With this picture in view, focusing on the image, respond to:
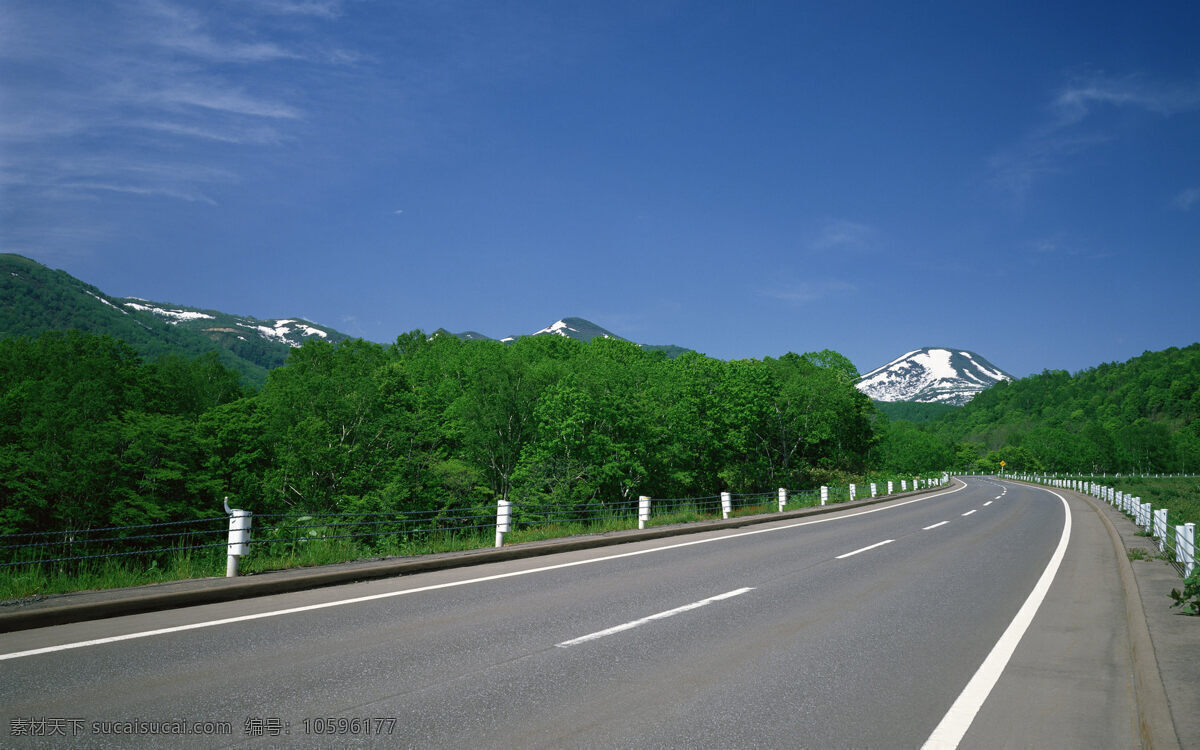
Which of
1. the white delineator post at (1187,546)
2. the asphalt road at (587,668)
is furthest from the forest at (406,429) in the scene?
the asphalt road at (587,668)

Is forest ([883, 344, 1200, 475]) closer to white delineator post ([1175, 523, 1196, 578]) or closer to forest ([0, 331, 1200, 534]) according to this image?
forest ([0, 331, 1200, 534])

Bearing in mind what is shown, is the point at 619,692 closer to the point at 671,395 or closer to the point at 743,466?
the point at 671,395

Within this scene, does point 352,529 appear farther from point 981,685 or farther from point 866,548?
point 981,685

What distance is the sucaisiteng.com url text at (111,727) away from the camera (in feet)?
12.9

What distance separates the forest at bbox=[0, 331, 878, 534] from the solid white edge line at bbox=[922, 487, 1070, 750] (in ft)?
88.9

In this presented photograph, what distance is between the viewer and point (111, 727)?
4.04 meters

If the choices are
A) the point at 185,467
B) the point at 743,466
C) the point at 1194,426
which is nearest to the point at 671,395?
the point at 743,466

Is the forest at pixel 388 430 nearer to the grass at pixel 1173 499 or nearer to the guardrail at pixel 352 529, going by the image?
the guardrail at pixel 352 529

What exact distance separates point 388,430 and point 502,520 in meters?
37.8

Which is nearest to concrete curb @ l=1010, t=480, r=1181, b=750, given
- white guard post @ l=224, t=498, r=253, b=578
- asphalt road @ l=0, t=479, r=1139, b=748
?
asphalt road @ l=0, t=479, r=1139, b=748

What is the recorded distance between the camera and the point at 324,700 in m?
4.54

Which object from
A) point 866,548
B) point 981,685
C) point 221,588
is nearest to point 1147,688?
point 981,685

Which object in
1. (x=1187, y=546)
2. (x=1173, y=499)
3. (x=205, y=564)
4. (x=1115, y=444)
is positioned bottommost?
(x=1173, y=499)

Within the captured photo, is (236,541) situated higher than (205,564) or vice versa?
(236,541)
